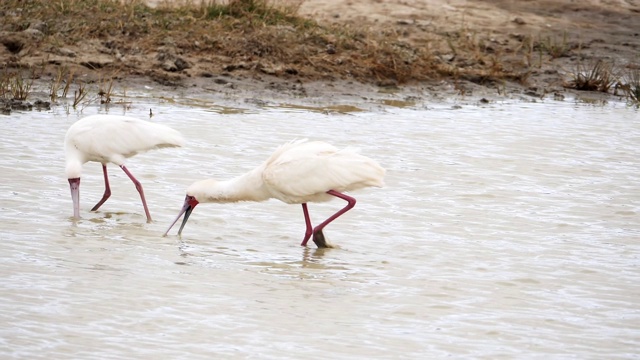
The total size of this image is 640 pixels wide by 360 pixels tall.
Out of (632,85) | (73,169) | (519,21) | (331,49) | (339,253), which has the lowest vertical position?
(339,253)

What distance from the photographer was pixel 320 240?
7.49 meters

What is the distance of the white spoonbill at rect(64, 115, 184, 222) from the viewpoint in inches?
327

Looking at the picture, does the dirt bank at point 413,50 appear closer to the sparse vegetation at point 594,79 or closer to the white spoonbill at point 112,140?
the sparse vegetation at point 594,79

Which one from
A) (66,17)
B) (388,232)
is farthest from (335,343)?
(66,17)

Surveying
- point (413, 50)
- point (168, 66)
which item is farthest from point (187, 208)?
point (413, 50)

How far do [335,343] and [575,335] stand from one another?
1328 millimetres

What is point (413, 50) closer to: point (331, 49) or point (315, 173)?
point (331, 49)

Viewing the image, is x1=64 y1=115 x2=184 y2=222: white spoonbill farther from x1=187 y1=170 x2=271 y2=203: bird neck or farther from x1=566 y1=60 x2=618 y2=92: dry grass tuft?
x1=566 y1=60 x2=618 y2=92: dry grass tuft

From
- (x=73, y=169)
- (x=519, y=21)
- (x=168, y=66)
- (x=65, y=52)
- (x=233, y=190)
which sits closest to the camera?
(x=233, y=190)

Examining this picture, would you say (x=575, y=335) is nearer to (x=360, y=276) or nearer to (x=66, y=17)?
(x=360, y=276)

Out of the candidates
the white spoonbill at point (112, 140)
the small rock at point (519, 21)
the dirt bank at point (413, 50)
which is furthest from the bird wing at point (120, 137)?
the small rock at point (519, 21)

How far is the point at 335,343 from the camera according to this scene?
539 cm

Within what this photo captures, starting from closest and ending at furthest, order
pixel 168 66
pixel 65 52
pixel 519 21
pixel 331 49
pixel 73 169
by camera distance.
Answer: pixel 73 169 → pixel 65 52 → pixel 168 66 → pixel 331 49 → pixel 519 21

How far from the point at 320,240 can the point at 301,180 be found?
44 cm
